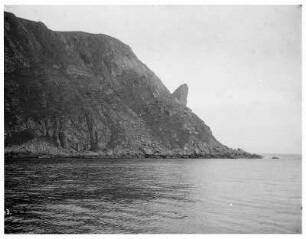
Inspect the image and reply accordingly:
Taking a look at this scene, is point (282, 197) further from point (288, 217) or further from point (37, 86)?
point (37, 86)

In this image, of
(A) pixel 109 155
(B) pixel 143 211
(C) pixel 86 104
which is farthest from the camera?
(C) pixel 86 104

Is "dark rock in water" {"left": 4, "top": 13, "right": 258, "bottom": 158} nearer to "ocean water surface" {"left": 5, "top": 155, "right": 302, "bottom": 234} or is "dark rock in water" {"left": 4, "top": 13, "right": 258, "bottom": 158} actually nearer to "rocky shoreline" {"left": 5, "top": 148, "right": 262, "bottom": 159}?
"rocky shoreline" {"left": 5, "top": 148, "right": 262, "bottom": 159}

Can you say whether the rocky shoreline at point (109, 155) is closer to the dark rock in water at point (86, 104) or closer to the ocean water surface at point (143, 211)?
the dark rock in water at point (86, 104)

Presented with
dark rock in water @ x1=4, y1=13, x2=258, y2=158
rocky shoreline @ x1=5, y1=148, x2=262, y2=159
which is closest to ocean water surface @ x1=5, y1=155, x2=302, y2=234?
rocky shoreline @ x1=5, y1=148, x2=262, y2=159

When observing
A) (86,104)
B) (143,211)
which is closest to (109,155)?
(86,104)

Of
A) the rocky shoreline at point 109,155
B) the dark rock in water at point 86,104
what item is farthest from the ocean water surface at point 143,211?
the dark rock in water at point 86,104

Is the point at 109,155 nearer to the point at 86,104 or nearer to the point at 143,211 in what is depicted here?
Answer: the point at 86,104
